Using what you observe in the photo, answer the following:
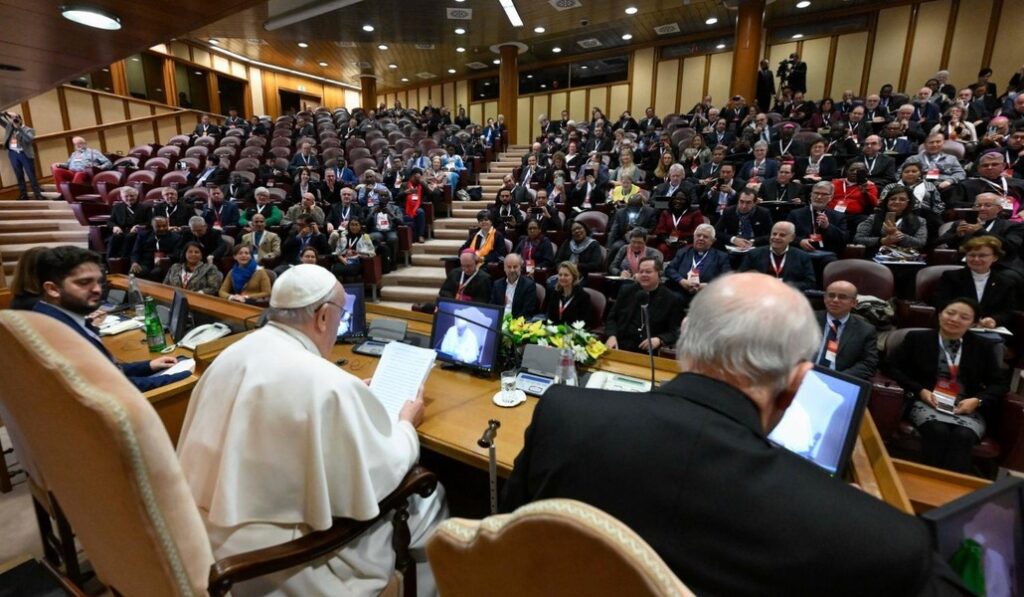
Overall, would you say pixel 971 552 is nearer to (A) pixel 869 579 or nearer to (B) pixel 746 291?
(A) pixel 869 579

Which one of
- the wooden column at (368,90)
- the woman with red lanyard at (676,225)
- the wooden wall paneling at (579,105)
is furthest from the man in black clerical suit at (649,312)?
the wooden column at (368,90)

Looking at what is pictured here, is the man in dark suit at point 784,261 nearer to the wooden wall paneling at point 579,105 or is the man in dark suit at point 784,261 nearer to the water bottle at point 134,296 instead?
the water bottle at point 134,296

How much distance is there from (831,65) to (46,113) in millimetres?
17838

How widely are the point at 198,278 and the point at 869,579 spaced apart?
234 inches

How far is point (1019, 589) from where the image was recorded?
91 cm

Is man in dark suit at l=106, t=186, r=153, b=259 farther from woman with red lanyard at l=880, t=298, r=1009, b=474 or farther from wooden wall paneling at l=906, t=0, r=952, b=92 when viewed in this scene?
wooden wall paneling at l=906, t=0, r=952, b=92

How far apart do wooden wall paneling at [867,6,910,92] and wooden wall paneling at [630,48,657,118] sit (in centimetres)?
513

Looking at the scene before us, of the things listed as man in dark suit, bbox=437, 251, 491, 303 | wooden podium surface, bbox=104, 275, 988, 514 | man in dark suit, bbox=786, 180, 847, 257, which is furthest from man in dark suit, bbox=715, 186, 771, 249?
wooden podium surface, bbox=104, 275, 988, 514

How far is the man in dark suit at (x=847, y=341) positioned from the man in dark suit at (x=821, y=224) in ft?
6.93

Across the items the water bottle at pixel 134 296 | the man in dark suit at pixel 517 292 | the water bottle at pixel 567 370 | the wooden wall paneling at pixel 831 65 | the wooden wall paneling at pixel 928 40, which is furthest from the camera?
the wooden wall paneling at pixel 831 65

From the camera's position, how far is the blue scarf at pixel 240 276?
511cm

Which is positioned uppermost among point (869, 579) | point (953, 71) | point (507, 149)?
point (953, 71)

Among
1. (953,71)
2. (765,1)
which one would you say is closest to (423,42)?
(765,1)

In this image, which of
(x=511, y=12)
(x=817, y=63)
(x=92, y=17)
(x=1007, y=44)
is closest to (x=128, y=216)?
(x=92, y=17)
